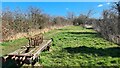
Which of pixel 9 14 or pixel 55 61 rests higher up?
pixel 9 14

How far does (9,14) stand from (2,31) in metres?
4.23

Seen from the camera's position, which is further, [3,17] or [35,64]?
[3,17]

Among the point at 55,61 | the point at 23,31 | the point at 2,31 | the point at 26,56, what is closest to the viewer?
the point at 26,56

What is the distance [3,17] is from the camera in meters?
24.1

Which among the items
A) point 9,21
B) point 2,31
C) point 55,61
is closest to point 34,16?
point 9,21

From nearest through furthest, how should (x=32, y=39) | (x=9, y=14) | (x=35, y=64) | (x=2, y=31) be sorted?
(x=35, y=64) < (x=32, y=39) < (x=2, y=31) < (x=9, y=14)

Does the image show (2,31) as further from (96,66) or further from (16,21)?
(96,66)

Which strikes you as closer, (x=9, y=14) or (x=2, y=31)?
(x=2, y=31)

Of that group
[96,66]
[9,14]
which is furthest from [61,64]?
[9,14]

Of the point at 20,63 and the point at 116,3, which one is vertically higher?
the point at 116,3

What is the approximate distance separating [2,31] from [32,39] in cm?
844

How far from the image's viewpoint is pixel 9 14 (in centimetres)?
2638

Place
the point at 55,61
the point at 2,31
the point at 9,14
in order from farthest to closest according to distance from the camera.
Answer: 1. the point at 9,14
2. the point at 2,31
3. the point at 55,61

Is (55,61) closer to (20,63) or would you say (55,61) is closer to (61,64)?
(61,64)
